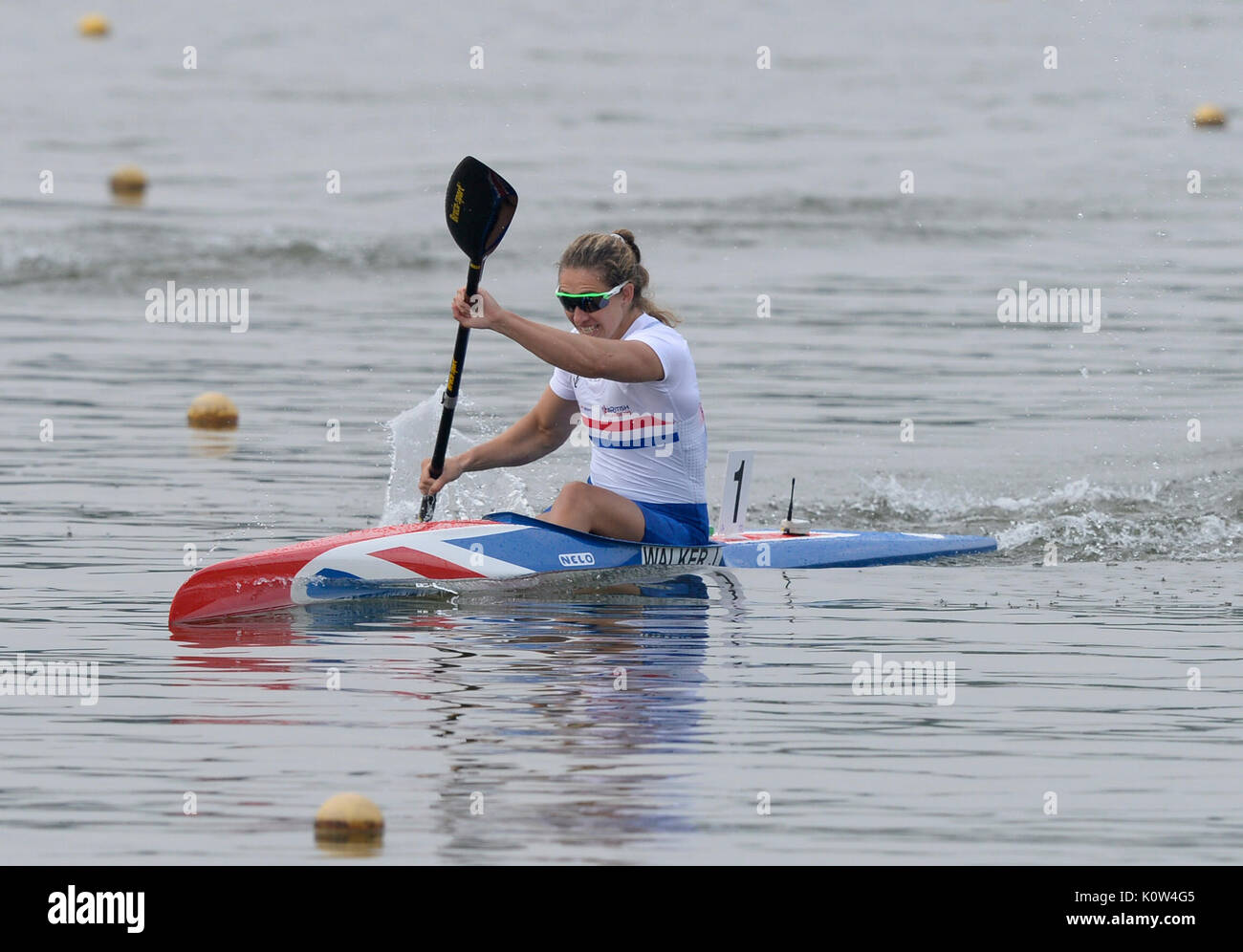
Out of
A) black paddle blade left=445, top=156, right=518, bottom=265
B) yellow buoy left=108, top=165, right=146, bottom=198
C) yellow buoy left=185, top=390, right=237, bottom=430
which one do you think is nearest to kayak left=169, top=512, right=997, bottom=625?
black paddle blade left=445, top=156, right=518, bottom=265

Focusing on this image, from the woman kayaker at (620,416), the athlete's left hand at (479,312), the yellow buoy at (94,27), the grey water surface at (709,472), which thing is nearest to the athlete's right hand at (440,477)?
the woman kayaker at (620,416)

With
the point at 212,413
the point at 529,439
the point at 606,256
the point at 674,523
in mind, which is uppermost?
the point at 606,256

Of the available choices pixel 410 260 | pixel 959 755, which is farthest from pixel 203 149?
pixel 959 755

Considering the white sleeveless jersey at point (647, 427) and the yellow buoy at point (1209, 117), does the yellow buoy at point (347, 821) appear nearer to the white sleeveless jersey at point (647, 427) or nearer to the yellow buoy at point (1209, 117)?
the white sleeveless jersey at point (647, 427)

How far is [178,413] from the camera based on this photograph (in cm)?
1393

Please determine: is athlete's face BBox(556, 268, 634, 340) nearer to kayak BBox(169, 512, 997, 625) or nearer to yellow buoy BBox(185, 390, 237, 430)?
kayak BBox(169, 512, 997, 625)

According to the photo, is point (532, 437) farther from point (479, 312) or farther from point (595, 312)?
point (479, 312)

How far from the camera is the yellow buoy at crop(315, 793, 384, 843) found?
201 inches

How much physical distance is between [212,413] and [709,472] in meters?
3.50

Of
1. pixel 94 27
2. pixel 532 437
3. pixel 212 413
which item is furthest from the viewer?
pixel 94 27

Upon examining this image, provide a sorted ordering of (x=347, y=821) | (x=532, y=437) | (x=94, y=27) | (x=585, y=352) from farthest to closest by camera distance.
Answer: (x=94, y=27)
(x=532, y=437)
(x=585, y=352)
(x=347, y=821)

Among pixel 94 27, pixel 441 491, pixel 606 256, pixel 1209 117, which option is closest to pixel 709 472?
pixel 441 491

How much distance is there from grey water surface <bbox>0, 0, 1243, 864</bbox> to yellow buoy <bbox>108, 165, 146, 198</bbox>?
0.38 meters

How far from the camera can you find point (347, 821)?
16.8 ft
